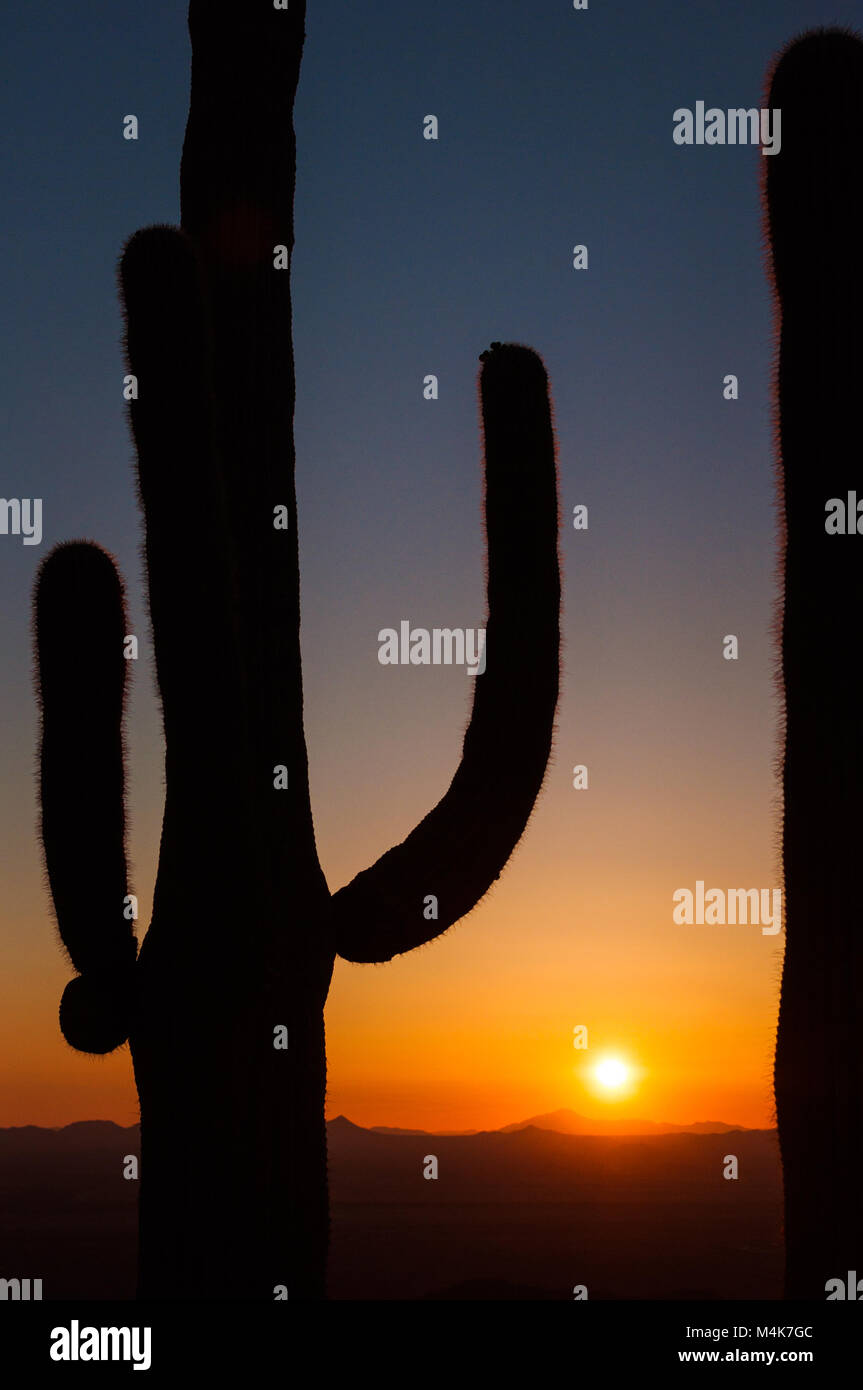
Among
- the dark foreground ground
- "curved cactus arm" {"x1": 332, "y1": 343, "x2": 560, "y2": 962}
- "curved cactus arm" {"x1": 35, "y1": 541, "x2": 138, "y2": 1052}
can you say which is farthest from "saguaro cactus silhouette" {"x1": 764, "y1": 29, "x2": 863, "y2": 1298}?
"curved cactus arm" {"x1": 35, "y1": 541, "x2": 138, "y2": 1052}

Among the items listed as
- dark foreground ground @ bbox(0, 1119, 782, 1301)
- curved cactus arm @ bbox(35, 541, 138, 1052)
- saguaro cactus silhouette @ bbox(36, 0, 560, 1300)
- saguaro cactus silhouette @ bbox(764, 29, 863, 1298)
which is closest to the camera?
saguaro cactus silhouette @ bbox(764, 29, 863, 1298)

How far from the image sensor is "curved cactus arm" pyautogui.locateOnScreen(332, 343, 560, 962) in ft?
17.1

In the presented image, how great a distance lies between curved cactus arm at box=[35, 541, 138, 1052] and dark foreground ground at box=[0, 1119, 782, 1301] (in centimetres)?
126

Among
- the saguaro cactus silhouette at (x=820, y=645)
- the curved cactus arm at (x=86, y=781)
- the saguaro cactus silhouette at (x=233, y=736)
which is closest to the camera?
the saguaro cactus silhouette at (x=820, y=645)

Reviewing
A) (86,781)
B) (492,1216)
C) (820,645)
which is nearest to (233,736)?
(86,781)

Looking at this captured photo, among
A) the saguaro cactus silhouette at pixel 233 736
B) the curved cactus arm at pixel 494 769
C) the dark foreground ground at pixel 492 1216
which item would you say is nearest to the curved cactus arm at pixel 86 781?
the saguaro cactus silhouette at pixel 233 736

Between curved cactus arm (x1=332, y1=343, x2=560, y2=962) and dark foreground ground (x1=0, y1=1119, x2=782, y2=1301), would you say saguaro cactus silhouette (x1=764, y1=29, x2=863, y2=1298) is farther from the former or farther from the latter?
dark foreground ground (x1=0, y1=1119, x2=782, y2=1301)

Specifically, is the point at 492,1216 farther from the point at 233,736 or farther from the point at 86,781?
the point at 233,736

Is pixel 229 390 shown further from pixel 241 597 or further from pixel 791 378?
pixel 791 378

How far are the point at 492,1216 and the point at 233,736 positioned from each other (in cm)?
4006

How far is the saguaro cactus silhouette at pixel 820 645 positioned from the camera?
3.84 m

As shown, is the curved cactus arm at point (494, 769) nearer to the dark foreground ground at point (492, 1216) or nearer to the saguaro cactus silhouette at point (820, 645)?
the saguaro cactus silhouette at point (820, 645)

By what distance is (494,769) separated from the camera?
5254 millimetres
